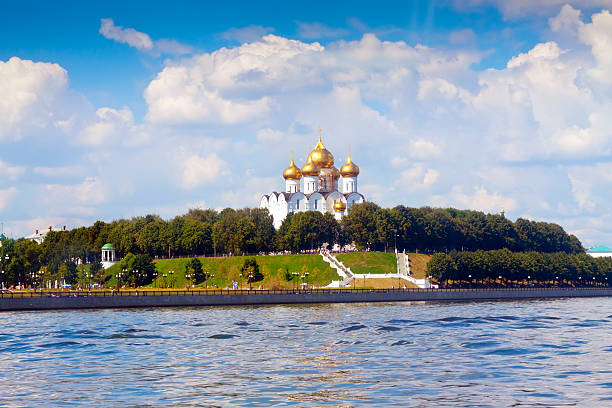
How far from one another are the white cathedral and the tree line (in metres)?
4.36

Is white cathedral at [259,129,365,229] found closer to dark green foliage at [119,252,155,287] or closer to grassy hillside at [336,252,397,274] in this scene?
grassy hillside at [336,252,397,274]

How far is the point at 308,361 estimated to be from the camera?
36312mm

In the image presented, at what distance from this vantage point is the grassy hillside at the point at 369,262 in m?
122

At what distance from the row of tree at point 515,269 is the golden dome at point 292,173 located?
40888 mm

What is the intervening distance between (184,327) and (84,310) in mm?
24345

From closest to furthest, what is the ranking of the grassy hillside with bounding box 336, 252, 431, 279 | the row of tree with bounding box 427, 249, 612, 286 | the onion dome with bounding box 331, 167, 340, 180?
the row of tree with bounding box 427, 249, 612, 286
the grassy hillside with bounding box 336, 252, 431, 279
the onion dome with bounding box 331, 167, 340, 180

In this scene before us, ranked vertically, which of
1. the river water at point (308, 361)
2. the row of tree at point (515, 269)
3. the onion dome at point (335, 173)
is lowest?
the river water at point (308, 361)

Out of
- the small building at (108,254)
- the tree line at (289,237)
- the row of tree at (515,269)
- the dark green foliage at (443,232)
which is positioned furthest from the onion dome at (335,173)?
the small building at (108,254)

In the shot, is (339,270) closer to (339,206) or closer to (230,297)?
(339,206)

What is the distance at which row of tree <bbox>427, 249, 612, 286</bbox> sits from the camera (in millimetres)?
118125

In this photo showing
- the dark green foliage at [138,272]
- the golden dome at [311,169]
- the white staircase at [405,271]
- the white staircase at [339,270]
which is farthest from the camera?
the golden dome at [311,169]

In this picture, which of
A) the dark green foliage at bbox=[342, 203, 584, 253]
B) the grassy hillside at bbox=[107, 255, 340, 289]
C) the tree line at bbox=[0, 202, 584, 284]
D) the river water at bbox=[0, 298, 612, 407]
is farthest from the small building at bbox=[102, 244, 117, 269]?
the river water at bbox=[0, 298, 612, 407]

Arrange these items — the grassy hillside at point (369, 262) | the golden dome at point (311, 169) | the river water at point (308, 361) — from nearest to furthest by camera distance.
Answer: the river water at point (308, 361)
the grassy hillside at point (369, 262)
the golden dome at point (311, 169)

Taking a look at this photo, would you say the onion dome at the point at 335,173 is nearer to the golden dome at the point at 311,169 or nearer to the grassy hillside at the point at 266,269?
the golden dome at the point at 311,169
